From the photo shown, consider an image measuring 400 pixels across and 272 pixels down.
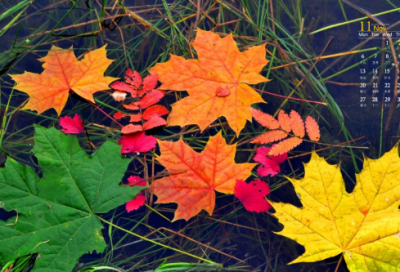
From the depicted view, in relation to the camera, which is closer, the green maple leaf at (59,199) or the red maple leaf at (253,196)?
the green maple leaf at (59,199)

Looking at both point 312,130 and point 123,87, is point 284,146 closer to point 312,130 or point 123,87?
point 312,130

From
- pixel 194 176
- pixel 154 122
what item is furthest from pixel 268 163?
pixel 154 122

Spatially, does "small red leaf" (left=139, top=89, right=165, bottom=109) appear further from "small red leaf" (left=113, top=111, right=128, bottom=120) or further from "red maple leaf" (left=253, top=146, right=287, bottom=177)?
"red maple leaf" (left=253, top=146, right=287, bottom=177)

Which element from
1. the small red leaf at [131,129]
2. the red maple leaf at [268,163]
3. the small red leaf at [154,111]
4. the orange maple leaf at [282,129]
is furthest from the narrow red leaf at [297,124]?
the small red leaf at [131,129]

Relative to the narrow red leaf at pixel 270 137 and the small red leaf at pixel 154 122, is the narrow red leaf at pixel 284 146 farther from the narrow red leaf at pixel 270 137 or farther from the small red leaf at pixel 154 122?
the small red leaf at pixel 154 122

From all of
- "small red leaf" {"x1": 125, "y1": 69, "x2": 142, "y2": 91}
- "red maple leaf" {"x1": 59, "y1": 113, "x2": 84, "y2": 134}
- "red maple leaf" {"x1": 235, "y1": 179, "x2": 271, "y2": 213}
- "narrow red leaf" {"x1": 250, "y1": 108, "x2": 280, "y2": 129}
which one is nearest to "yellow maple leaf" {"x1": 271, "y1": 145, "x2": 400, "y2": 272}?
"red maple leaf" {"x1": 235, "y1": 179, "x2": 271, "y2": 213}

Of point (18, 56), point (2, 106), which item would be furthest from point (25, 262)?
point (18, 56)

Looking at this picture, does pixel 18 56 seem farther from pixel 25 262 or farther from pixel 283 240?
pixel 283 240
